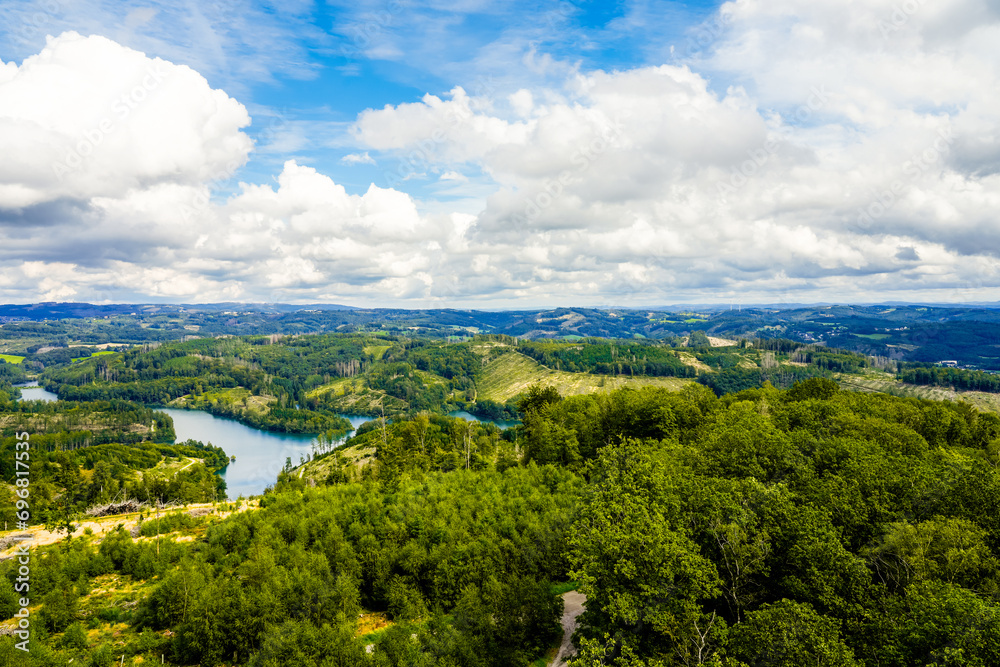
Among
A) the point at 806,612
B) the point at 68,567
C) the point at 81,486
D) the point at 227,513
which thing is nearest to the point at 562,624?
the point at 806,612

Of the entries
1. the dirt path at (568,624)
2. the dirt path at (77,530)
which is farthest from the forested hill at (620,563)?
the dirt path at (77,530)

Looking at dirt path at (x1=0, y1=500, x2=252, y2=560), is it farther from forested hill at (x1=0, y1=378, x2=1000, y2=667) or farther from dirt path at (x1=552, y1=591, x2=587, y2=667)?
dirt path at (x1=552, y1=591, x2=587, y2=667)

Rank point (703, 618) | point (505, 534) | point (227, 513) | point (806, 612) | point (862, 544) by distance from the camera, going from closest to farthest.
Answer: point (806, 612), point (703, 618), point (862, 544), point (505, 534), point (227, 513)

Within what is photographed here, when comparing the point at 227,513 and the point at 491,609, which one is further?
the point at 227,513

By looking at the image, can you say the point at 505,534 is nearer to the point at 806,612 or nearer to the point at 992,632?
the point at 806,612

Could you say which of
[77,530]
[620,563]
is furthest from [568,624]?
[77,530]

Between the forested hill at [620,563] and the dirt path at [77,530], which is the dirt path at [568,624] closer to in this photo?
the forested hill at [620,563]
